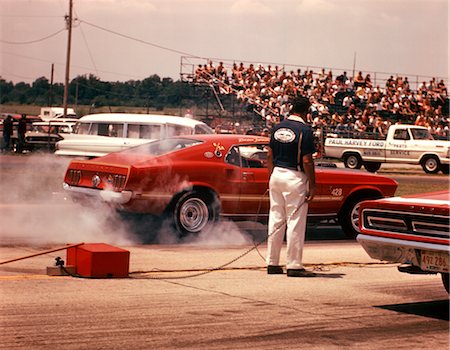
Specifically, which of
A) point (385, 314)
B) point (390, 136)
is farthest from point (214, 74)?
point (385, 314)

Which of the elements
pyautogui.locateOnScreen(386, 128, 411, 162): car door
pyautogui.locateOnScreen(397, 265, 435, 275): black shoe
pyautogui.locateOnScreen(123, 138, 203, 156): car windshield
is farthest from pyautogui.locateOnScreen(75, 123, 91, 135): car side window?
pyautogui.locateOnScreen(397, 265, 435, 275): black shoe

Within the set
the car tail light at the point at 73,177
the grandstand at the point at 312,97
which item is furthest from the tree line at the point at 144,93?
the car tail light at the point at 73,177

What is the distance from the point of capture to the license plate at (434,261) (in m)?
7.65

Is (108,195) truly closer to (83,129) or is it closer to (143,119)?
(143,119)

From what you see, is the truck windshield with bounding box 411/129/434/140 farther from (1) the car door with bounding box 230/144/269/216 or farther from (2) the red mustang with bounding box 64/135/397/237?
(1) the car door with bounding box 230/144/269/216

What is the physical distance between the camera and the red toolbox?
896 cm

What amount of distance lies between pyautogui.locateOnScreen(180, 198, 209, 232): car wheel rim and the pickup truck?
24.6 m

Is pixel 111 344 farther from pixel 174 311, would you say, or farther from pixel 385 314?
pixel 385 314

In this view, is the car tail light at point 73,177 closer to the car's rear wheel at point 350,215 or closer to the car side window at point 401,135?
the car's rear wheel at point 350,215

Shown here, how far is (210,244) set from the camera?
12.5 meters

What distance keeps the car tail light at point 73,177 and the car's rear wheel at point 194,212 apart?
4.82 ft

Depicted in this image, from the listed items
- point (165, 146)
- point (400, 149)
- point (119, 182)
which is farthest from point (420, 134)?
point (119, 182)

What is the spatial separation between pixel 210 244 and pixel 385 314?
486 centimetres

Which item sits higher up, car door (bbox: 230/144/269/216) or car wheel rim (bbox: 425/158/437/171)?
car door (bbox: 230/144/269/216)
